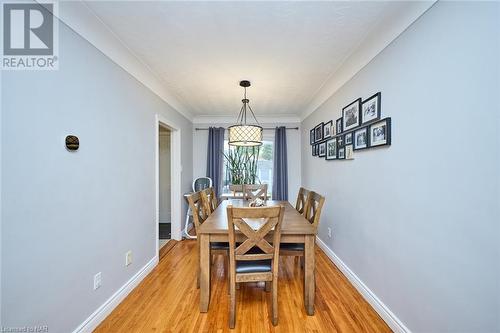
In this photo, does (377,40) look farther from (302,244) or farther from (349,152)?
(302,244)

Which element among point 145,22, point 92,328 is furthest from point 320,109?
point 92,328

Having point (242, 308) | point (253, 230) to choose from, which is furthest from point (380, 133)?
point (242, 308)

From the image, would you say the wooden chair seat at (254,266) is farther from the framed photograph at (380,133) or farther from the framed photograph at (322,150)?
the framed photograph at (322,150)

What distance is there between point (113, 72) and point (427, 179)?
2705mm

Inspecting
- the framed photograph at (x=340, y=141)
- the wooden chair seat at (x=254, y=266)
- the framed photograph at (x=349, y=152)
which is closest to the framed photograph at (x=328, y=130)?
the framed photograph at (x=340, y=141)

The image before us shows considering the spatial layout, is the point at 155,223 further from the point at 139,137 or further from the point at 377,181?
the point at 377,181

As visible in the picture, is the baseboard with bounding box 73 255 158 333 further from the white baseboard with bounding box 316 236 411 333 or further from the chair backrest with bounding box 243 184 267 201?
the white baseboard with bounding box 316 236 411 333

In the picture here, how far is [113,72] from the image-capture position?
206 centimetres

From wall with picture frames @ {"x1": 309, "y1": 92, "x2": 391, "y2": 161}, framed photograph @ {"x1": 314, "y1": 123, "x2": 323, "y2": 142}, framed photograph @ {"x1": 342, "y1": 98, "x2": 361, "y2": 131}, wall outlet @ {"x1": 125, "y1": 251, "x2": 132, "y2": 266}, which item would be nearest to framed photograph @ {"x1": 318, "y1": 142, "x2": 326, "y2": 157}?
wall with picture frames @ {"x1": 309, "y1": 92, "x2": 391, "y2": 161}

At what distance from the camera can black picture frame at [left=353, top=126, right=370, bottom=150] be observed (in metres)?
2.11

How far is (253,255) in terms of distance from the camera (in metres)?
1.75

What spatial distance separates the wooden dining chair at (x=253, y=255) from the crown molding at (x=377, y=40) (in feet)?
5.41

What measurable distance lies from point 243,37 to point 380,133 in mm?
1470

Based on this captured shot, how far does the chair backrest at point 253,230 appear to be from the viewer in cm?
163
